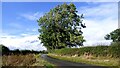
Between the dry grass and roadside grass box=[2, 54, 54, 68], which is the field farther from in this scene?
the dry grass

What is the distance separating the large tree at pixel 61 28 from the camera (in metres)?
68.5

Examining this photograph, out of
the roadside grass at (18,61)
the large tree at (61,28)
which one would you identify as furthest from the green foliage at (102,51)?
the large tree at (61,28)

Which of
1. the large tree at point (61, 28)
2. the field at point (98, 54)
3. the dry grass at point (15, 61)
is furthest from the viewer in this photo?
the large tree at point (61, 28)

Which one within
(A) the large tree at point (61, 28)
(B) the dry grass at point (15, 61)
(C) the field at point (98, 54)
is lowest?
(B) the dry grass at point (15, 61)

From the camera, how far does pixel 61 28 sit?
230ft

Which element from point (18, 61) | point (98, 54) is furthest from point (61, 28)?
point (18, 61)

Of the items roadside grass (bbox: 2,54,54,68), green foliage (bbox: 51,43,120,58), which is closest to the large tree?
green foliage (bbox: 51,43,120,58)

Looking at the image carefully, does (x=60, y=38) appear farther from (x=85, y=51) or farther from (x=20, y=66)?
(x=20, y=66)

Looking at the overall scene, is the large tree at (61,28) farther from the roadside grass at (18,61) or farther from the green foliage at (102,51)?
the roadside grass at (18,61)

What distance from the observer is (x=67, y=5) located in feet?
237

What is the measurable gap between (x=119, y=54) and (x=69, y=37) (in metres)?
38.9

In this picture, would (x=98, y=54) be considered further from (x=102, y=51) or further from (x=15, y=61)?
(x=15, y=61)

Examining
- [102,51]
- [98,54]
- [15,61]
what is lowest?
[15,61]

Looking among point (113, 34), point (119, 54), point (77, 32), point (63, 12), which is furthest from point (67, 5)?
point (119, 54)
